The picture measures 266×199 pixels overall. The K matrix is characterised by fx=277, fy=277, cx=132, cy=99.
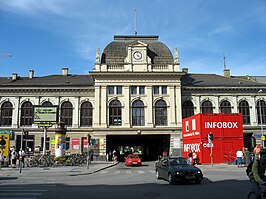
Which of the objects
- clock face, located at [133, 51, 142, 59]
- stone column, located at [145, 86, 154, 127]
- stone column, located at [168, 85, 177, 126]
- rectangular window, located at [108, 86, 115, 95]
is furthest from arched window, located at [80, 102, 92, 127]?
stone column, located at [168, 85, 177, 126]

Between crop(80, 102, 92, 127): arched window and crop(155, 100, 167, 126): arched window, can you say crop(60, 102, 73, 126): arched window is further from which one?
crop(155, 100, 167, 126): arched window

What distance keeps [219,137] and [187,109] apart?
17232 mm

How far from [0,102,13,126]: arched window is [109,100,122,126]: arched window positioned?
56.2 feet

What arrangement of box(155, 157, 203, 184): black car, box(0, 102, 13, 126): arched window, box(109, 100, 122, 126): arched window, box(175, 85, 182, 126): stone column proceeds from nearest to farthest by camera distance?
box(155, 157, 203, 184): black car
box(109, 100, 122, 126): arched window
box(175, 85, 182, 126): stone column
box(0, 102, 13, 126): arched window

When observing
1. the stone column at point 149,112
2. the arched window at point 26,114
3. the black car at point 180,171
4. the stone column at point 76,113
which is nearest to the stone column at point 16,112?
the arched window at point 26,114

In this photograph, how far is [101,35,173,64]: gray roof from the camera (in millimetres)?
46000

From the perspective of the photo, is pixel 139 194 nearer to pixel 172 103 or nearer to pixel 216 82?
pixel 172 103

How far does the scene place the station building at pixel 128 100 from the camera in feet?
143

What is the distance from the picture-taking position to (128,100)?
43.9 m

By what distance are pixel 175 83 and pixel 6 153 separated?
88.8 ft

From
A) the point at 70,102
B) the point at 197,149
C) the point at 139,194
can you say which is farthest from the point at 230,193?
the point at 70,102

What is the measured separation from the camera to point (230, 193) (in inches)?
443

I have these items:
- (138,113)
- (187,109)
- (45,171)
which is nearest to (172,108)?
(187,109)

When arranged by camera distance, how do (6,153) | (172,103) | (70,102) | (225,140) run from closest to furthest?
1. (6,153)
2. (225,140)
3. (172,103)
4. (70,102)
